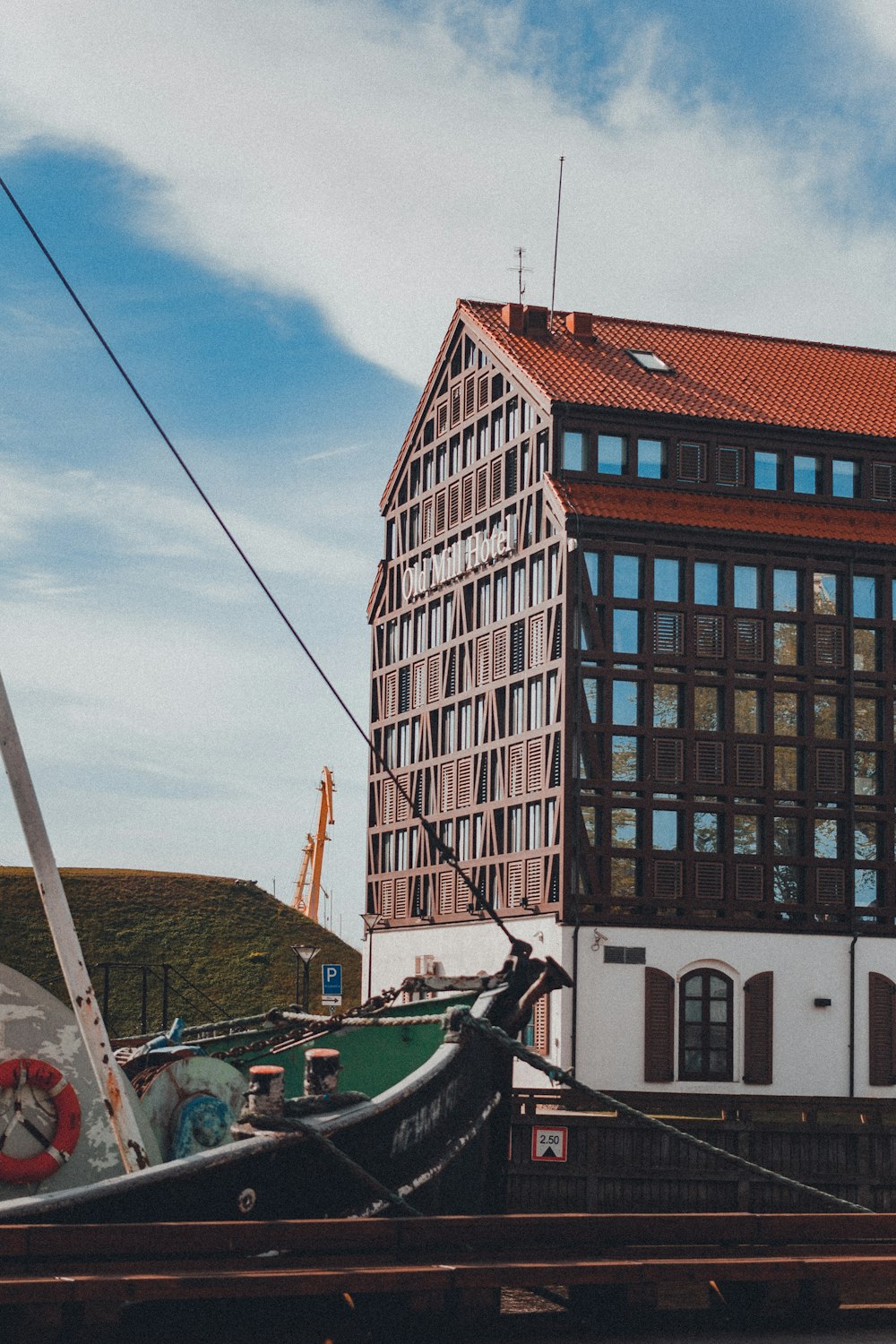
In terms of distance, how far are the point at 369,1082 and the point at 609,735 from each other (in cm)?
2489

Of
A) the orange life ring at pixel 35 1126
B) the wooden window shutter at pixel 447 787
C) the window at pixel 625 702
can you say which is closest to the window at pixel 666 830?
the window at pixel 625 702

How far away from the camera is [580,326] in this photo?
54438mm

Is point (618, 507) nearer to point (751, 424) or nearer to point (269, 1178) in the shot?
point (751, 424)

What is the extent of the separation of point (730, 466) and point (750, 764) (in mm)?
8382

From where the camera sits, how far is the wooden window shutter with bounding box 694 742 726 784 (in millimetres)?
46094

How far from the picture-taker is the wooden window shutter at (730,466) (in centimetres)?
4891

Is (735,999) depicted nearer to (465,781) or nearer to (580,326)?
(465,781)

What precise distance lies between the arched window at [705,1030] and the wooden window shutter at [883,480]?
47.7ft

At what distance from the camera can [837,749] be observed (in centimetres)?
4719

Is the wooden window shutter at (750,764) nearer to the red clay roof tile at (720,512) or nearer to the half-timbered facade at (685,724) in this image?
the half-timbered facade at (685,724)

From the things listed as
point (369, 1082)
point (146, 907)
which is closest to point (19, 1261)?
point (369, 1082)

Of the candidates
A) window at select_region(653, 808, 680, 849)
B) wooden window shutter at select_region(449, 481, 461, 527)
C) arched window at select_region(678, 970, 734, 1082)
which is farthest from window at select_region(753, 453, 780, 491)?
arched window at select_region(678, 970, 734, 1082)

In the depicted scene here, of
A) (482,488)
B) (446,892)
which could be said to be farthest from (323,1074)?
(482,488)

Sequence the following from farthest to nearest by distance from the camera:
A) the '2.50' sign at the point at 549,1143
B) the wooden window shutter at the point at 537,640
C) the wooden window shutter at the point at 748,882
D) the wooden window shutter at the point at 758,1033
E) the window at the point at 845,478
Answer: the window at the point at 845,478
the wooden window shutter at the point at 537,640
the wooden window shutter at the point at 748,882
the wooden window shutter at the point at 758,1033
the '2.50' sign at the point at 549,1143
